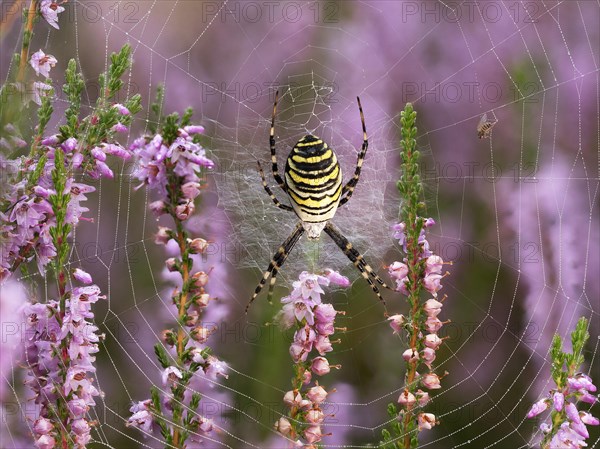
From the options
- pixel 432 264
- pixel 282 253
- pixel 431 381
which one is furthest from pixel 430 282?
pixel 282 253

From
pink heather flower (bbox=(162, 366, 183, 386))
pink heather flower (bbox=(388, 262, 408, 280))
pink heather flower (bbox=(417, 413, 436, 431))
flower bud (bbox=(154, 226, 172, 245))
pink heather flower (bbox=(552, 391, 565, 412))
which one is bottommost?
pink heather flower (bbox=(162, 366, 183, 386))

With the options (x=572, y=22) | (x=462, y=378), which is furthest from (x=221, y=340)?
(x=572, y=22)

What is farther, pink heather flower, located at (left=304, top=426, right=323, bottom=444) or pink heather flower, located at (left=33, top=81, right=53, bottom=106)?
pink heather flower, located at (left=33, top=81, right=53, bottom=106)

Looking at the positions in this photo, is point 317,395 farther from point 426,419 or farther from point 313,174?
point 313,174

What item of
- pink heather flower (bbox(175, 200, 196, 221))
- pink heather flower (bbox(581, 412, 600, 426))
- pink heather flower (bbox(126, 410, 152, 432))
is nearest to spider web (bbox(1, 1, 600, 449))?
pink heather flower (bbox(126, 410, 152, 432))

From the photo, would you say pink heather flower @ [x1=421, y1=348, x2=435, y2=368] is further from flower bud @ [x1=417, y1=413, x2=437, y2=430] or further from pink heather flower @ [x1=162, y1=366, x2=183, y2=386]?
pink heather flower @ [x1=162, y1=366, x2=183, y2=386]

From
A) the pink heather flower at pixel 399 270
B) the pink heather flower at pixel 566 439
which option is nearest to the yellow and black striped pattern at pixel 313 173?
the pink heather flower at pixel 399 270

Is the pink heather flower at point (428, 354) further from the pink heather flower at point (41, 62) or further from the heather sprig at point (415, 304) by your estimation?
the pink heather flower at point (41, 62)
